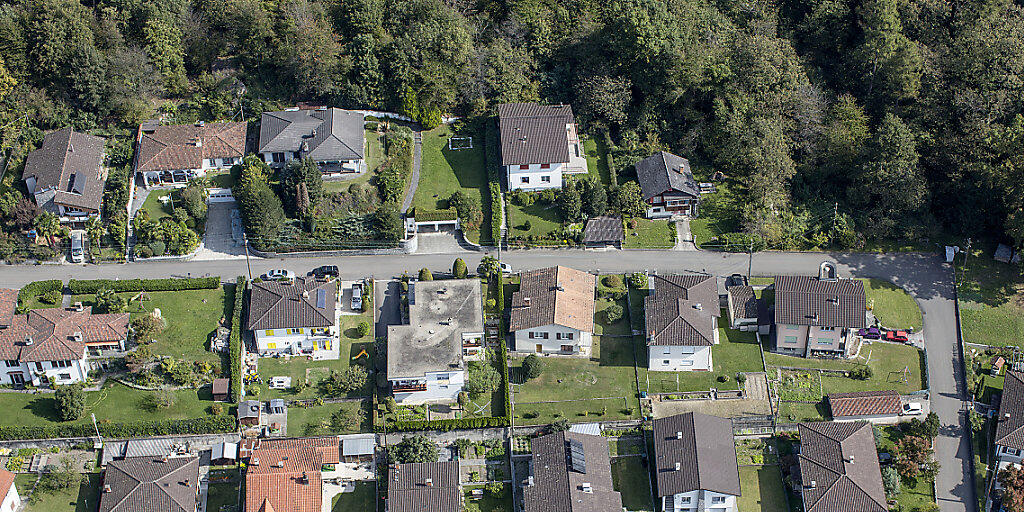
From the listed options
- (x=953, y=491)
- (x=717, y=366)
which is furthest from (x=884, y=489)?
(x=717, y=366)

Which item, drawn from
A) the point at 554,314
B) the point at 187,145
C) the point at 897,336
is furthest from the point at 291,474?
the point at 897,336

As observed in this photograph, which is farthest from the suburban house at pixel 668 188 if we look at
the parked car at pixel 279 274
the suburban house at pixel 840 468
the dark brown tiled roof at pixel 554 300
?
the parked car at pixel 279 274

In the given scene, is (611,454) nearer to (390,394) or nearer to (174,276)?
(390,394)

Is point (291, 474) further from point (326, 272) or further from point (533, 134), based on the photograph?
point (533, 134)

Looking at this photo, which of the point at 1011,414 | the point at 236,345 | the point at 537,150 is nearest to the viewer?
the point at 1011,414

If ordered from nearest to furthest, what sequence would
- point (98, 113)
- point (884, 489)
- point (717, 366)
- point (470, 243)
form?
point (884, 489) → point (717, 366) → point (470, 243) → point (98, 113)

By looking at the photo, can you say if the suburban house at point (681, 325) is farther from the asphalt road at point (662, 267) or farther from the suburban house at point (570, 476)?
the suburban house at point (570, 476)
